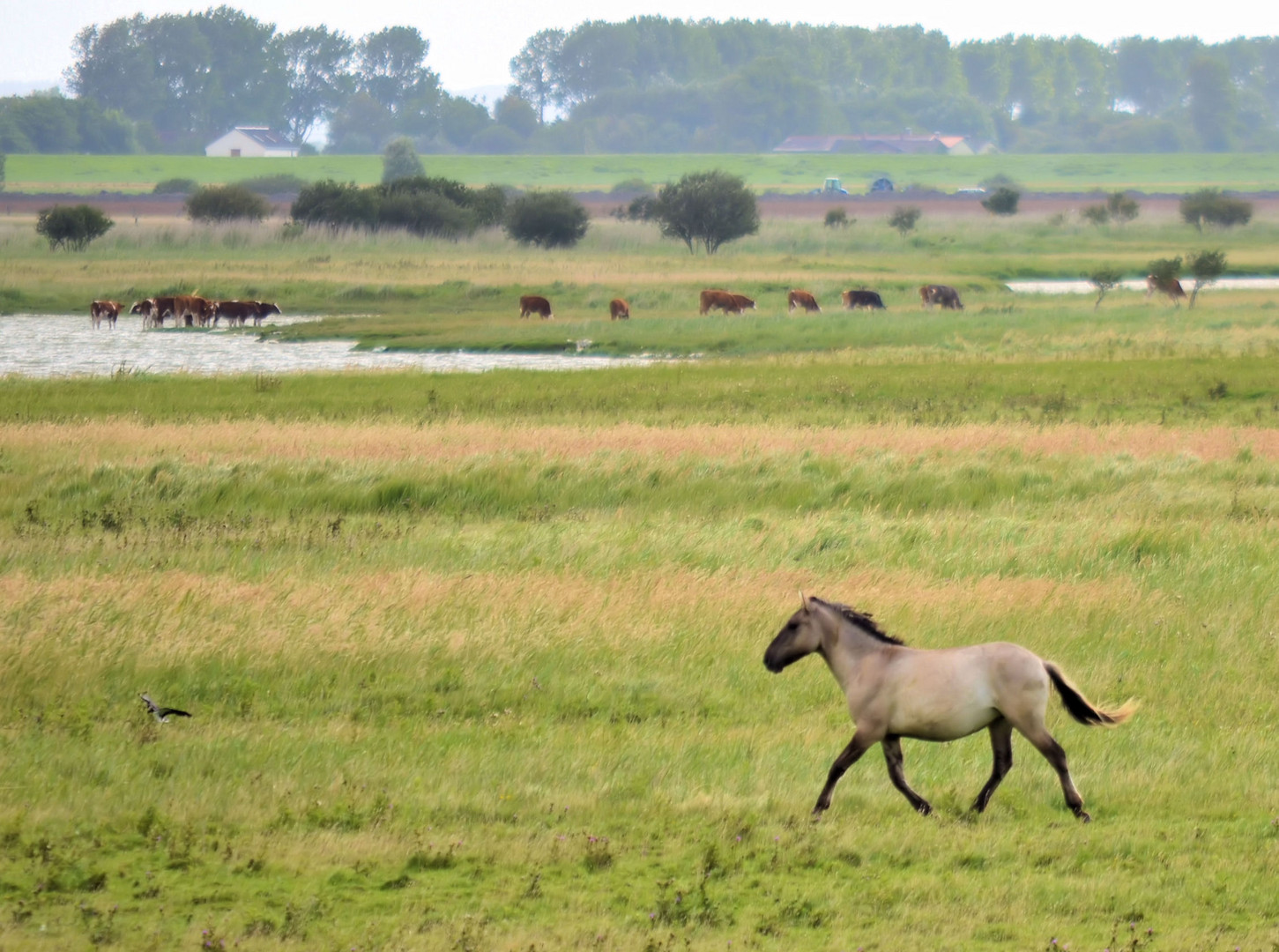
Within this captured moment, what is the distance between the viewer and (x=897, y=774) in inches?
316

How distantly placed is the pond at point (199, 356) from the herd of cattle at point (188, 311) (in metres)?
0.62

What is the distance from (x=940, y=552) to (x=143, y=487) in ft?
33.2

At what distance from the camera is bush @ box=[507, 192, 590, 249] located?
70938 mm

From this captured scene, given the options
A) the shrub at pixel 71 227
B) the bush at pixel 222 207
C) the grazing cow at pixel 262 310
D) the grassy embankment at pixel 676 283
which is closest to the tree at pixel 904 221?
the grassy embankment at pixel 676 283

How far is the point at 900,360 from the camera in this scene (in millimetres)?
34000

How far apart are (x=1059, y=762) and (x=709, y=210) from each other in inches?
2520

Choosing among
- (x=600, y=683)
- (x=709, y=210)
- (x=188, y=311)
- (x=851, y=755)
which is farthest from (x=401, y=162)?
(x=851, y=755)

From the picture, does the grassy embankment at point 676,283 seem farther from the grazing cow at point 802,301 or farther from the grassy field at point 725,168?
the grassy field at point 725,168

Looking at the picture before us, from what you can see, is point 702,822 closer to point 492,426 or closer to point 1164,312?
point 492,426

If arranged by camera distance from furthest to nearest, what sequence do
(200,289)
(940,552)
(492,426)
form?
1. (200,289)
2. (492,426)
3. (940,552)

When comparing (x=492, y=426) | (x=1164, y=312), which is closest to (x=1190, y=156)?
(x=1164, y=312)

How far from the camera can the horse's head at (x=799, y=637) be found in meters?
8.13

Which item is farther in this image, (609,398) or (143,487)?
(609,398)

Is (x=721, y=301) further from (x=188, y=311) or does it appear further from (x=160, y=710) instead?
(x=160, y=710)
